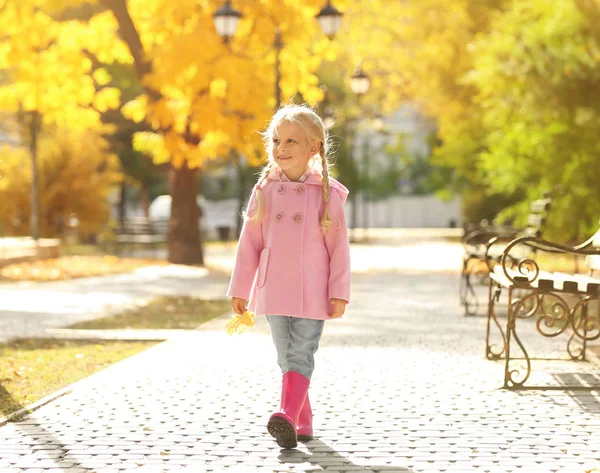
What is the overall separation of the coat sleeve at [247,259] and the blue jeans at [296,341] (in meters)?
0.22

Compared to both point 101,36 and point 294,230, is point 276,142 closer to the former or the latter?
point 294,230

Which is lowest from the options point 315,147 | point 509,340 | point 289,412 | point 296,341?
point 289,412

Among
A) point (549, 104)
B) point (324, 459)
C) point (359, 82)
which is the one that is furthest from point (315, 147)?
point (359, 82)

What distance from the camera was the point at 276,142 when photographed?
5.65 metres

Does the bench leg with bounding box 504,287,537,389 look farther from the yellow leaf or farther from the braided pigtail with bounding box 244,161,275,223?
the yellow leaf

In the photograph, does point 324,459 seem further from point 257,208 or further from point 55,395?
point 55,395

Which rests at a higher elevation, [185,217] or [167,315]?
[185,217]

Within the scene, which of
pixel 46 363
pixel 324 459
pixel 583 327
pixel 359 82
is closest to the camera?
pixel 324 459

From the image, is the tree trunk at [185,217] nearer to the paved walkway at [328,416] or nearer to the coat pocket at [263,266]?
the paved walkway at [328,416]

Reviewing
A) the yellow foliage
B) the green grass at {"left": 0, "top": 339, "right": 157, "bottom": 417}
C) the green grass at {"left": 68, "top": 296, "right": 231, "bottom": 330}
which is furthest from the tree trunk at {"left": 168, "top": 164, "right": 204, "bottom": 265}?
the green grass at {"left": 0, "top": 339, "right": 157, "bottom": 417}

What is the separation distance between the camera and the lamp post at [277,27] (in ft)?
58.4

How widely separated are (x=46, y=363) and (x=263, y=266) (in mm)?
3400

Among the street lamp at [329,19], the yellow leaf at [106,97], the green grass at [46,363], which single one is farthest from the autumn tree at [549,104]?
the green grass at [46,363]

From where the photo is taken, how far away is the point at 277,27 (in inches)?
744
